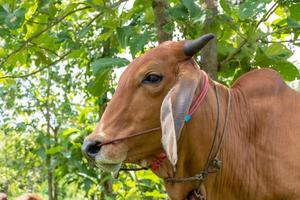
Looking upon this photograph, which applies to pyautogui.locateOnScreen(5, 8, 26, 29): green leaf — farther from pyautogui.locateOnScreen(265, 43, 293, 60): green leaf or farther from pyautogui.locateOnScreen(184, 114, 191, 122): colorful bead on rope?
pyautogui.locateOnScreen(265, 43, 293, 60): green leaf

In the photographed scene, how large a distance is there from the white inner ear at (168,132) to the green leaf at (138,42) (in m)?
0.97

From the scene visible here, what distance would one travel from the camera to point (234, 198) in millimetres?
3287

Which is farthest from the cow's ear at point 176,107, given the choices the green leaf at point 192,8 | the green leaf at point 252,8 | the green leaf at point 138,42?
the green leaf at point 138,42

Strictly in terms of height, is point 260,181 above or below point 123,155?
below

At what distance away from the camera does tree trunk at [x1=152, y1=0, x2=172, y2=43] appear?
13.2 feet

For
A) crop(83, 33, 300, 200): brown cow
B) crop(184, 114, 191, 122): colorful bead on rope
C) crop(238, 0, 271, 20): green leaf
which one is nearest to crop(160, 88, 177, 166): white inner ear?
crop(83, 33, 300, 200): brown cow

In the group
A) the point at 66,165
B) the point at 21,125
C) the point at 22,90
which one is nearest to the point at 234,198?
the point at 66,165

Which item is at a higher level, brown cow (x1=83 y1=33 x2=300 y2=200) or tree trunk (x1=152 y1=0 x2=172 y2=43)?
tree trunk (x1=152 y1=0 x2=172 y2=43)

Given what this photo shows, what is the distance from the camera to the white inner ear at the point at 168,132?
2928mm

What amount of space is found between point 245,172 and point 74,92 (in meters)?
6.55

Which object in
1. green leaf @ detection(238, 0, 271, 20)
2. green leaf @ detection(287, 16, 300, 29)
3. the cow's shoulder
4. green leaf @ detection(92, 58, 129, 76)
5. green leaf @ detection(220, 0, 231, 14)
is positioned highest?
green leaf @ detection(220, 0, 231, 14)

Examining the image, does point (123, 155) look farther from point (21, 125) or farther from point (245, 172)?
point (21, 125)

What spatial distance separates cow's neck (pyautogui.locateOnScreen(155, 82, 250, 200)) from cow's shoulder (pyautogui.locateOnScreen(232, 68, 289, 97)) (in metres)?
0.16

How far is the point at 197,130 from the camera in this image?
3.19 metres
